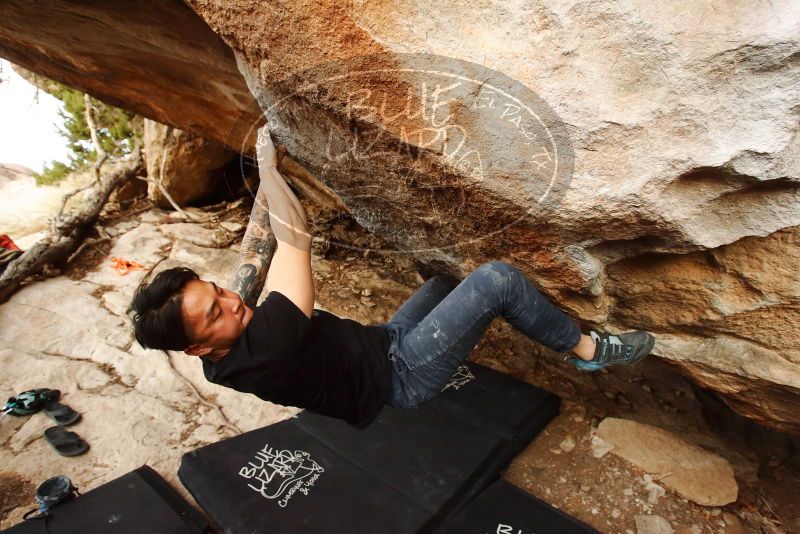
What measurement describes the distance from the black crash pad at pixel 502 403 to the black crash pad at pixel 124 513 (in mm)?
1391

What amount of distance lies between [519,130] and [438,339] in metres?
0.82

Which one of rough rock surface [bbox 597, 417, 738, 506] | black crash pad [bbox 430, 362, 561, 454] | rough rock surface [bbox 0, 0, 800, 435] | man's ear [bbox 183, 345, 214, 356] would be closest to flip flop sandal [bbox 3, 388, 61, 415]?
man's ear [bbox 183, 345, 214, 356]

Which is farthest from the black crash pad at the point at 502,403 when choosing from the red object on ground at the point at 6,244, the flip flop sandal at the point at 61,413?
the red object on ground at the point at 6,244

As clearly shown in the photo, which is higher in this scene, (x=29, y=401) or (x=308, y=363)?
(x=308, y=363)

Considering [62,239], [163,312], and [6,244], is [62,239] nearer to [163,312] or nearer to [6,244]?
[6,244]

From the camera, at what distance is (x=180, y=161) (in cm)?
507

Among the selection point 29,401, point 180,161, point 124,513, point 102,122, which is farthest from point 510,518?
point 102,122

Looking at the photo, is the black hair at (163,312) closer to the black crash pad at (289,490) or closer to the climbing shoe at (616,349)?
the black crash pad at (289,490)

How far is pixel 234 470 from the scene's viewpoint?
89.4 inches

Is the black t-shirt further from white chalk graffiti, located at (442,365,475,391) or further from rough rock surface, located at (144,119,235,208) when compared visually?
rough rock surface, located at (144,119,235,208)

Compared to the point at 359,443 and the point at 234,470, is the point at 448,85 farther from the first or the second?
the point at 234,470

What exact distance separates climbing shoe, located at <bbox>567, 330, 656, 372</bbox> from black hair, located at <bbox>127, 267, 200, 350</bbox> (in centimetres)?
150

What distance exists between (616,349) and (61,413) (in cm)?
308

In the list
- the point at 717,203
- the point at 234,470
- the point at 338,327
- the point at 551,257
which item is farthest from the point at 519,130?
the point at 234,470
